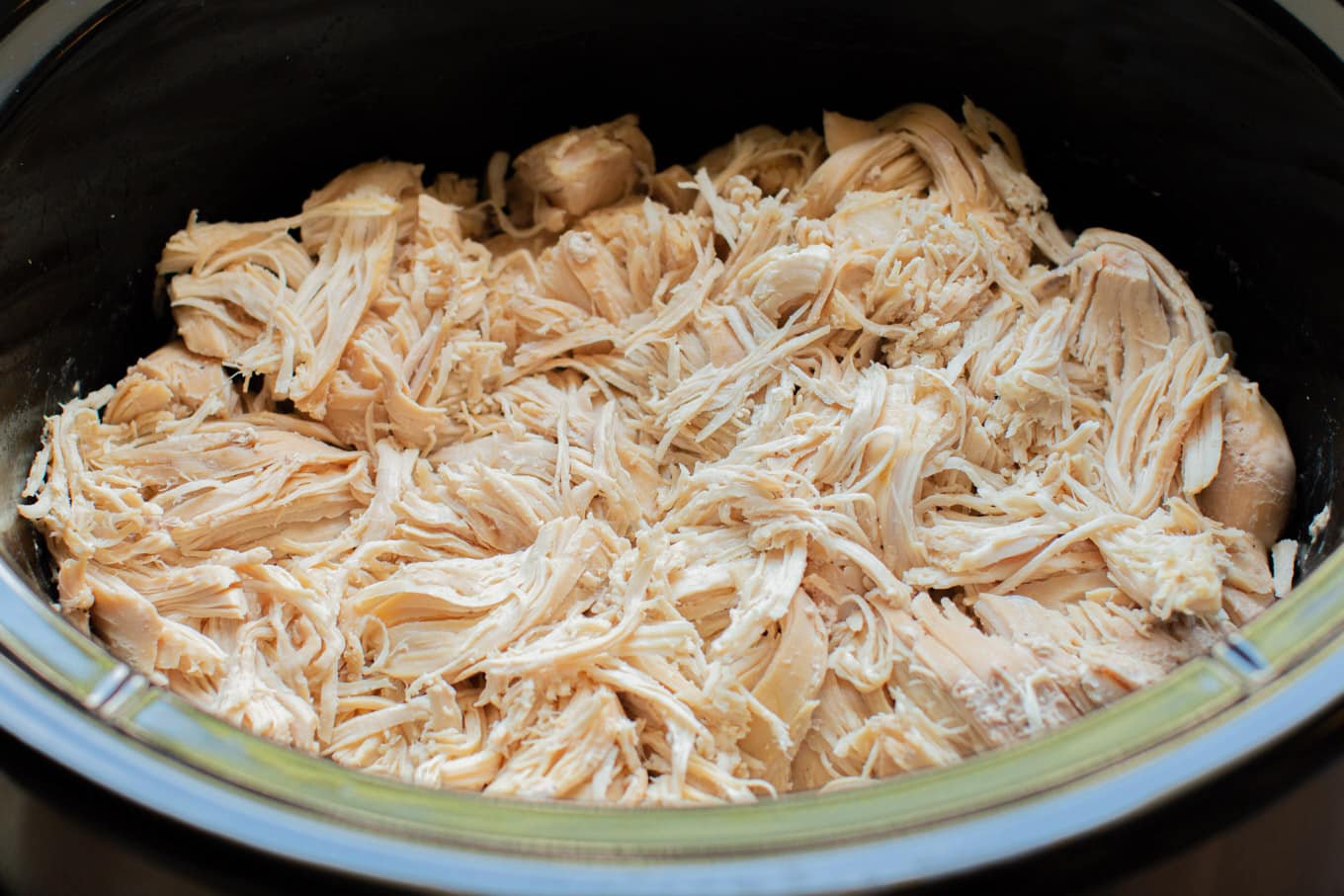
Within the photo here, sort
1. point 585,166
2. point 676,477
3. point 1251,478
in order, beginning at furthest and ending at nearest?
point 585,166 → point 676,477 → point 1251,478

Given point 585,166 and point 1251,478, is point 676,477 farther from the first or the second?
point 1251,478

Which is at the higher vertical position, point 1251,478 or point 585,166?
point 585,166

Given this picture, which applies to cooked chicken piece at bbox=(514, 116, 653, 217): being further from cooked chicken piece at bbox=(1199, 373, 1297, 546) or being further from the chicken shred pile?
cooked chicken piece at bbox=(1199, 373, 1297, 546)

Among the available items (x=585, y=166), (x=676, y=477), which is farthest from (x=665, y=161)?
(x=676, y=477)

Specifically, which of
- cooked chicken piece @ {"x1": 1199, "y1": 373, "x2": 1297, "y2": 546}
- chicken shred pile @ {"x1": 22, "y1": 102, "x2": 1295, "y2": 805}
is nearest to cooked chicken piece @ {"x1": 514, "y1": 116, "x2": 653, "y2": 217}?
chicken shred pile @ {"x1": 22, "y1": 102, "x2": 1295, "y2": 805}

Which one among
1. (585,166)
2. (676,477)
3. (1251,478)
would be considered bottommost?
(676,477)

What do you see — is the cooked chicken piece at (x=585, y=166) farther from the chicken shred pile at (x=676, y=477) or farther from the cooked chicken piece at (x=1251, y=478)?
the cooked chicken piece at (x=1251, y=478)

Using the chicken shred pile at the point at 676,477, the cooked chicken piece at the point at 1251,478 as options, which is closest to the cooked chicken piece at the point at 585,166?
the chicken shred pile at the point at 676,477
